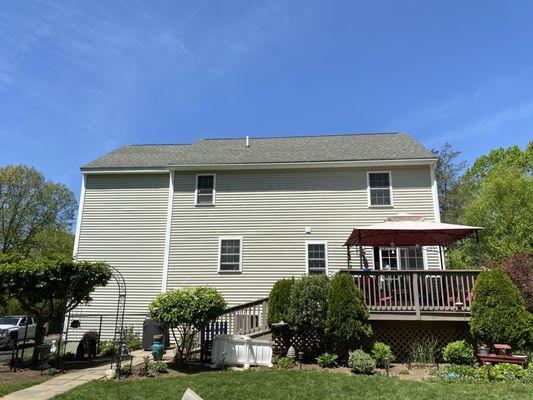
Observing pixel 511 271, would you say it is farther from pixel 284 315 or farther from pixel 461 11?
pixel 461 11

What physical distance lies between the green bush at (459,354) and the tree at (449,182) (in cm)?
2189

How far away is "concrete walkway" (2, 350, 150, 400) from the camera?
22.4ft

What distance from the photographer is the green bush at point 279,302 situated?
979 cm

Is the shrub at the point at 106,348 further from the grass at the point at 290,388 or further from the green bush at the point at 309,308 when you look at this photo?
the green bush at the point at 309,308

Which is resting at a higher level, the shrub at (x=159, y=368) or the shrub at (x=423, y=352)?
the shrub at (x=423, y=352)

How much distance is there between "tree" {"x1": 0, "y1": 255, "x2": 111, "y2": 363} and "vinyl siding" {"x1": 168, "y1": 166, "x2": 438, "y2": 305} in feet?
13.2

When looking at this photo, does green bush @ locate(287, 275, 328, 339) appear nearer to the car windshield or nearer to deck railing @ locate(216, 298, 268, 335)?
deck railing @ locate(216, 298, 268, 335)

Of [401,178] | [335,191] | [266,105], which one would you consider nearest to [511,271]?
[401,178]

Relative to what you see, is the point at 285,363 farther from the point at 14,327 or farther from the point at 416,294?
the point at 14,327

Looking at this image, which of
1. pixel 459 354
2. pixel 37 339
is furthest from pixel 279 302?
pixel 37 339

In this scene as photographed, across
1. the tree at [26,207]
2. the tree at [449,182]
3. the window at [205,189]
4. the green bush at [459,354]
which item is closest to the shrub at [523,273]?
the green bush at [459,354]

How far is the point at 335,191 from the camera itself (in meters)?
14.6

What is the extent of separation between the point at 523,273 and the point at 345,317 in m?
6.33

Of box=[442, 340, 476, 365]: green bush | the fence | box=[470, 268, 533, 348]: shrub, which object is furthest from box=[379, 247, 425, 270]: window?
the fence
